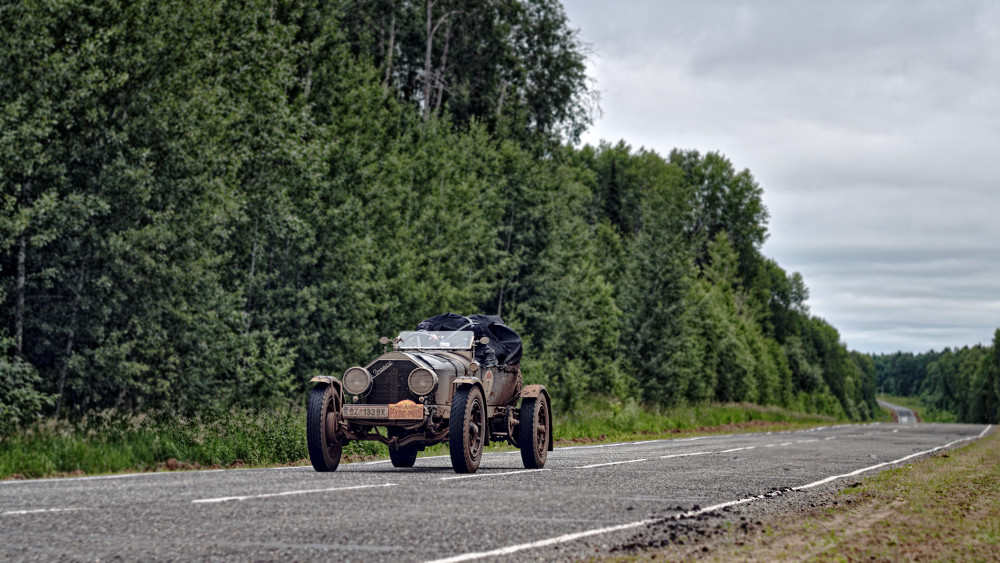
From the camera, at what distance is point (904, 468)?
1683cm

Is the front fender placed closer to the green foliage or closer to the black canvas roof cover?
the black canvas roof cover

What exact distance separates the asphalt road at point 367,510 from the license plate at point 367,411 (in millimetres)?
793

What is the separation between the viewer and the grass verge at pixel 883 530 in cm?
705

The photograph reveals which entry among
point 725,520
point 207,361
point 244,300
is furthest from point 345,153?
point 725,520

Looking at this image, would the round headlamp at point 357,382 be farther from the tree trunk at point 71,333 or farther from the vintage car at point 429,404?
the tree trunk at point 71,333

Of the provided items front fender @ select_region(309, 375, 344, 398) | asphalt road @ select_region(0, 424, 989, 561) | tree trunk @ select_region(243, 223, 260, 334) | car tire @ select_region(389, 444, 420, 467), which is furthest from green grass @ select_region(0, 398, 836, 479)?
tree trunk @ select_region(243, 223, 260, 334)

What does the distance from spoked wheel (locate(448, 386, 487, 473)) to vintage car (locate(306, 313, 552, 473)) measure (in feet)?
0.04

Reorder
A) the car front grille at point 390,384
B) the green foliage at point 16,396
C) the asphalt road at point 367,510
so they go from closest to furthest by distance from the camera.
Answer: the asphalt road at point 367,510, the car front grille at point 390,384, the green foliage at point 16,396

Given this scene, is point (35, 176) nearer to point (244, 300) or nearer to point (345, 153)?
point (244, 300)

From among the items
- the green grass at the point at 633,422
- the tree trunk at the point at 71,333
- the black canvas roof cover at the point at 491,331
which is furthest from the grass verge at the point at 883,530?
the green grass at the point at 633,422

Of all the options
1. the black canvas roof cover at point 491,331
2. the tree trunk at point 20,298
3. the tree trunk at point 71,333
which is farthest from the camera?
the tree trunk at point 71,333

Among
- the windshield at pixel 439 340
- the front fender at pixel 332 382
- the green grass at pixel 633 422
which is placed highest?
the windshield at pixel 439 340

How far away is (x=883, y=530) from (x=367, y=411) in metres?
6.85

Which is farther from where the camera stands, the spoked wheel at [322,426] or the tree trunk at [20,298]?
the tree trunk at [20,298]
